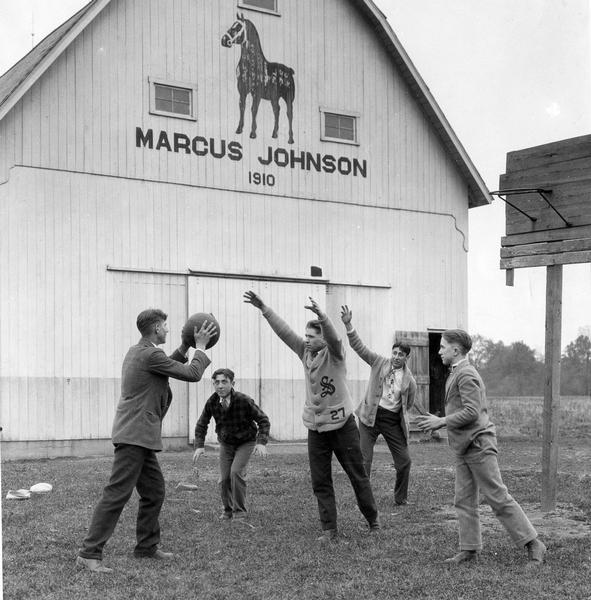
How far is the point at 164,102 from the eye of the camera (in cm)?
Result: 1803

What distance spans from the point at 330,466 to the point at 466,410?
5.81 ft

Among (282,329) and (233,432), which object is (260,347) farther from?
(282,329)

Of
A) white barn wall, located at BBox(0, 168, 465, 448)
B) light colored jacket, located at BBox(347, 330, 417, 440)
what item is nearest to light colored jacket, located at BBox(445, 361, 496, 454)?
light colored jacket, located at BBox(347, 330, 417, 440)

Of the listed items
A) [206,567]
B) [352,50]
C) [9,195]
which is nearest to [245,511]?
[206,567]

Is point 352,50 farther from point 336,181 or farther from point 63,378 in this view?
point 63,378

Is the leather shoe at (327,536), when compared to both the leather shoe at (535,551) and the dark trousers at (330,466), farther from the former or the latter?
the leather shoe at (535,551)

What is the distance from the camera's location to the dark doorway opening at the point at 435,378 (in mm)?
A: 21297

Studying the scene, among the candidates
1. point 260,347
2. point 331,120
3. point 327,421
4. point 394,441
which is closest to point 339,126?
point 331,120

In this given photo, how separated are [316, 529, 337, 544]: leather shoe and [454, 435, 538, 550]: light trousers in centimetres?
141

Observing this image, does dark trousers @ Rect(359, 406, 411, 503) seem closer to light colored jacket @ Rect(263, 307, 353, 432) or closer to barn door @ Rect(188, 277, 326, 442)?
light colored jacket @ Rect(263, 307, 353, 432)

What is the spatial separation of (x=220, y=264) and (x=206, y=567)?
36.8 feet

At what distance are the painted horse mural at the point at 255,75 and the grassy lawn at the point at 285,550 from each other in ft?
28.5

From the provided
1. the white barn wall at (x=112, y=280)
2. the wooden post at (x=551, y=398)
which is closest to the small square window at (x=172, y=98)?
the white barn wall at (x=112, y=280)

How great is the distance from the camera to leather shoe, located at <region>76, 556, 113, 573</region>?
24.2 feet
